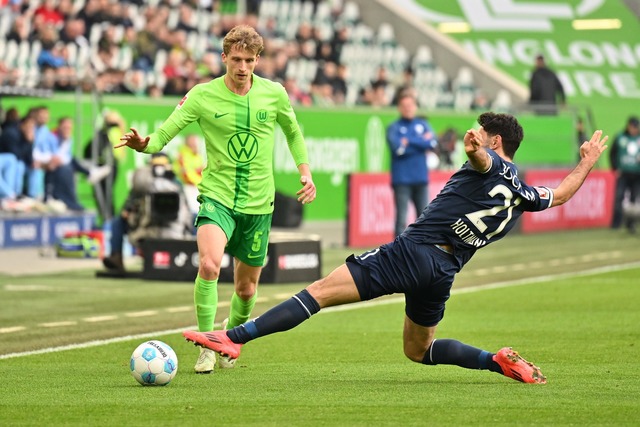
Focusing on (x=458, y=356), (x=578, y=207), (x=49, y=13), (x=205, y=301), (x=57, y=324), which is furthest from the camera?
(x=578, y=207)

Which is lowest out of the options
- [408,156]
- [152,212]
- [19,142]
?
[152,212]

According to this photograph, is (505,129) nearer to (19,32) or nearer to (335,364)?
(335,364)

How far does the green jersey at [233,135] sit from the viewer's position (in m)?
9.79

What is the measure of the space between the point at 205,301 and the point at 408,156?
35.1ft

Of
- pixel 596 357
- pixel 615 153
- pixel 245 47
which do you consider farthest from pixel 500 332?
pixel 615 153

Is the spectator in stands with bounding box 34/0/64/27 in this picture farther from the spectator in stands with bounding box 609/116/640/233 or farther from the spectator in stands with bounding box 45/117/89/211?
the spectator in stands with bounding box 609/116/640/233

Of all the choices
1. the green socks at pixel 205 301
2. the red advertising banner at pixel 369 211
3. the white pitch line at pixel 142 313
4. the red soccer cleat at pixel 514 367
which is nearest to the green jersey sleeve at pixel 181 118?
the green socks at pixel 205 301

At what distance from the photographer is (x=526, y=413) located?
25.1ft

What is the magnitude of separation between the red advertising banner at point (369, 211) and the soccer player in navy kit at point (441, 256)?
14.3 metres

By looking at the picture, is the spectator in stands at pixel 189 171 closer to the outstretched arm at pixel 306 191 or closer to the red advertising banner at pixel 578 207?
the red advertising banner at pixel 578 207

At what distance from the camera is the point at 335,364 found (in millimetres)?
10078

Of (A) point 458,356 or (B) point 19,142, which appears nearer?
(A) point 458,356

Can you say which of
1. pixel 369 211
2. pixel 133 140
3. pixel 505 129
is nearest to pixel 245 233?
pixel 133 140

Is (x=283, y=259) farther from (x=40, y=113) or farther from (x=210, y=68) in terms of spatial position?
(x=210, y=68)
